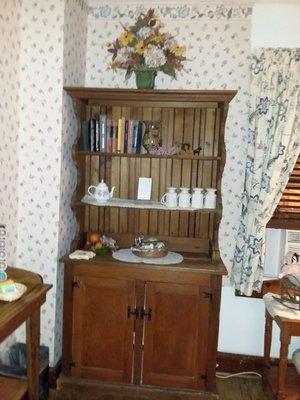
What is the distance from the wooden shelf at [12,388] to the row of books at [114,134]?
4.79 feet

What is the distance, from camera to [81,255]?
104 inches

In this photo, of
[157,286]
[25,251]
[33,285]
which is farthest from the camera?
[25,251]

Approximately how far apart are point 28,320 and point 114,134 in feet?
4.33

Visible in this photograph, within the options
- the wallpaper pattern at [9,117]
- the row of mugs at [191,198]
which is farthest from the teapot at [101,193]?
the wallpaper pattern at [9,117]

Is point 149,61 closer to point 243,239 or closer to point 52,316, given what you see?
point 243,239

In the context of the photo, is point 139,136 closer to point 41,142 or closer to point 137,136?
point 137,136

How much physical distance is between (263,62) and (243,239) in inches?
47.2

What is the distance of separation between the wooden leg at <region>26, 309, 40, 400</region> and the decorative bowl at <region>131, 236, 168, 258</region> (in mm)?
862

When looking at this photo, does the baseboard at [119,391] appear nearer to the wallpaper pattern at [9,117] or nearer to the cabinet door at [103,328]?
the cabinet door at [103,328]

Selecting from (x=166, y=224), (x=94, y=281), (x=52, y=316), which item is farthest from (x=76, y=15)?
(x=52, y=316)

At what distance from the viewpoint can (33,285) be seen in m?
2.05

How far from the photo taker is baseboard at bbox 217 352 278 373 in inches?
118

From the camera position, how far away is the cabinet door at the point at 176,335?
2.54 meters

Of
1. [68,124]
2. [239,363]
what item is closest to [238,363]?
[239,363]
